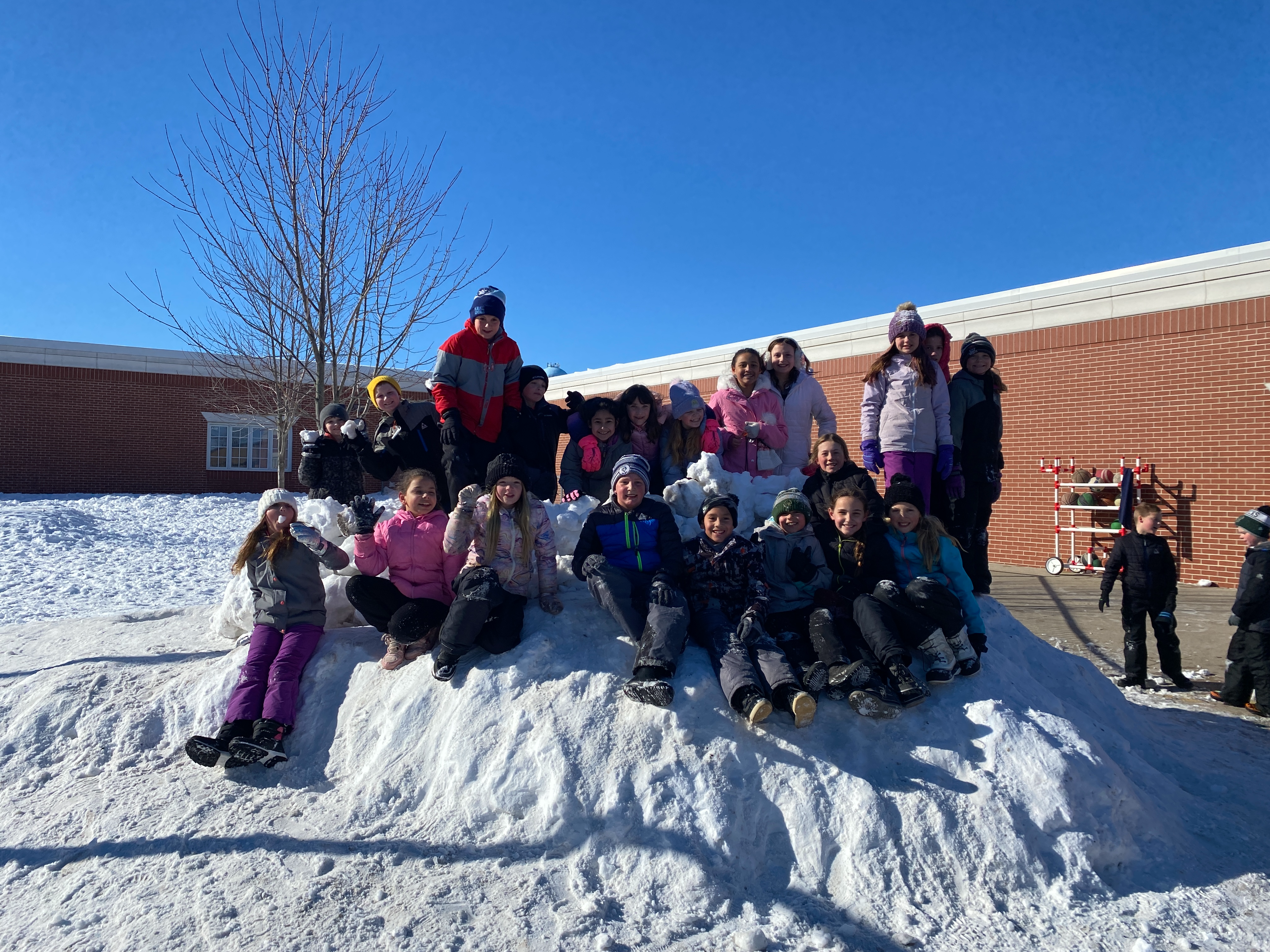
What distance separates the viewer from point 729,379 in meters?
5.37

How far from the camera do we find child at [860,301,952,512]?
491 centimetres

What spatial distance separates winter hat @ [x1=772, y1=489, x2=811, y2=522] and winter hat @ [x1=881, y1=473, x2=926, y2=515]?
1.54 feet

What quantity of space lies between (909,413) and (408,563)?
3312 millimetres

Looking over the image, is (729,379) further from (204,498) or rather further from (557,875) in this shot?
(204,498)

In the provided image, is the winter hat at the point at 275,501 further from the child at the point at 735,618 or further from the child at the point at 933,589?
the child at the point at 933,589

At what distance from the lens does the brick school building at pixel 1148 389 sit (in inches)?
392

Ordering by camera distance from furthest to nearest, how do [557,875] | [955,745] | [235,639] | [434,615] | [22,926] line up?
1. [235,639]
2. [434,615]
3. [955,745]
4. [557,875]
5. [22,926]

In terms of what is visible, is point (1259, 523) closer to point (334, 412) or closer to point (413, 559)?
point (413, 559)

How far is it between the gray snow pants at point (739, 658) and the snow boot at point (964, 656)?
0.88 metres

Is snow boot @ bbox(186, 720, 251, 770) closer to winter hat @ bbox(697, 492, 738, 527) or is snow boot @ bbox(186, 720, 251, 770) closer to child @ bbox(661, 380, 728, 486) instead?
winter hat @ bbox(697, 492, 738, 527)

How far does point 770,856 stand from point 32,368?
78.3 ft

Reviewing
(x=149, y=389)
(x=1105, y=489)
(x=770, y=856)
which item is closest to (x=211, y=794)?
(x=770, y=856)

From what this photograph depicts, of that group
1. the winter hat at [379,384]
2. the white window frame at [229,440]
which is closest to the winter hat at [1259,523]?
the winter hat at [379,384]

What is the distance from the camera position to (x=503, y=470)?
4242 millimetres
